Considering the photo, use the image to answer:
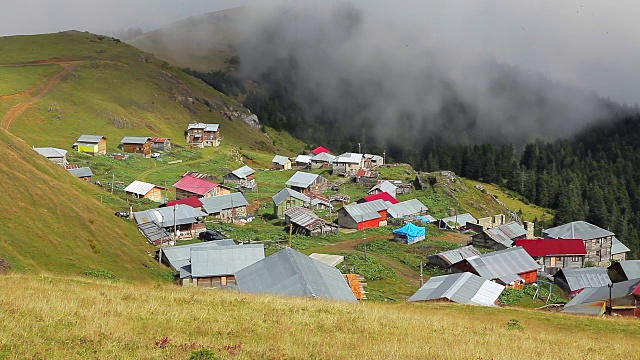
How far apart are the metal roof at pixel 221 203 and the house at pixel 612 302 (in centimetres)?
4908

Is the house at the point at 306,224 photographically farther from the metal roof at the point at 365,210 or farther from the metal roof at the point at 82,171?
the metal roof at the point at 82,171

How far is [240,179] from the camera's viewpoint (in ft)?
356

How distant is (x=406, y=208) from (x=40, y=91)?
8956cm

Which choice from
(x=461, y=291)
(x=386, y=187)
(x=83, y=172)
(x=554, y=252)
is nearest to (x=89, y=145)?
(x=83, y=172)

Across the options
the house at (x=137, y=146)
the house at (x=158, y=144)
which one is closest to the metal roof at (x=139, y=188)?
the house at (x=137, y=146)

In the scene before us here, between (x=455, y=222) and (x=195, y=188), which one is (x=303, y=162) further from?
(x=455, y=222)

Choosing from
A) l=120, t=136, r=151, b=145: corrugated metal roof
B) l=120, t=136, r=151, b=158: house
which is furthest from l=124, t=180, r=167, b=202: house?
l=120, t=136, r=151, b=145: corrugated metal roof

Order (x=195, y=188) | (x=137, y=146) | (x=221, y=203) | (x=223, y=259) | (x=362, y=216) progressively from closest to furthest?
1. (x=223, y=259)
2. (x=221, y=203)
3. (x=362, y=216)
4. (x=195, y=188)
5. (x=137, y=146)

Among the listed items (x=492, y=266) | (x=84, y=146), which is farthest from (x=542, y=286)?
(x=84, y=146)

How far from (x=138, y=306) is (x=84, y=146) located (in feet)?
322

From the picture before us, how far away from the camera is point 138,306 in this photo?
2009cm

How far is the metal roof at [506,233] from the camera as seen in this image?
77.5m

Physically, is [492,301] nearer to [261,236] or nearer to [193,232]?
[261,236]

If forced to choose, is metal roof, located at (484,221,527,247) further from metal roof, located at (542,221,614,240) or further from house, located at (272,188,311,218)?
house, located at (272,188,311,218)
